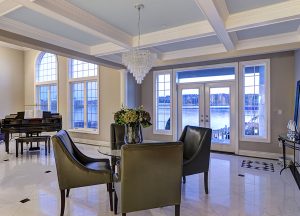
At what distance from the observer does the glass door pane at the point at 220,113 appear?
584cm

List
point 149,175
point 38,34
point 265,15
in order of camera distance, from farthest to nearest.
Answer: point 38,34 < point 265,15 < point 149,175

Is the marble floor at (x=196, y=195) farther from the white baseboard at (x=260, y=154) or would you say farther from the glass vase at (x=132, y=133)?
the glass vase at (x=132, y=133)

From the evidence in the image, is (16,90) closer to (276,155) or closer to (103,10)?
(103,10)

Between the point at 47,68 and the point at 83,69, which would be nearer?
the point at 83,69

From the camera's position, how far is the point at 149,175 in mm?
2025

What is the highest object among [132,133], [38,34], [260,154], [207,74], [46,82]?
[38,34]

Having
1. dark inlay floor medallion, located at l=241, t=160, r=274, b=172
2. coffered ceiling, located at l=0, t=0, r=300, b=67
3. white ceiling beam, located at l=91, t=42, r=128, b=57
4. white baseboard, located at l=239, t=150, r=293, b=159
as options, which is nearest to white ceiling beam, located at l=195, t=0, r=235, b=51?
coffered ceiling, located at l=0, t=0, r=300, b=67

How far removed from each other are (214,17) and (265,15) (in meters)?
0.85

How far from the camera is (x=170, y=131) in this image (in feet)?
22.0

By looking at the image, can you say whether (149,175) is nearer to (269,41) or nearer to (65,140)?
(65,140)

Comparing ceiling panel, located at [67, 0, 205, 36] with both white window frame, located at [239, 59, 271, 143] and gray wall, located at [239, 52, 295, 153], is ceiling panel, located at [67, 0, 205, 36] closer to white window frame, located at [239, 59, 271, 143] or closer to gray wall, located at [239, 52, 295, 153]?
white window frame, located at [239, 59, 271, 143]

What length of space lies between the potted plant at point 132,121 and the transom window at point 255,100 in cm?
367

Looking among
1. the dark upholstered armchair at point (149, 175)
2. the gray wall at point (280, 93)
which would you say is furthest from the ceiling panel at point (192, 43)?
the dark upholstered armchair at point (149, 175)

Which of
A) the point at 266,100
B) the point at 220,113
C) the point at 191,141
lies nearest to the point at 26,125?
the point at 191,141
